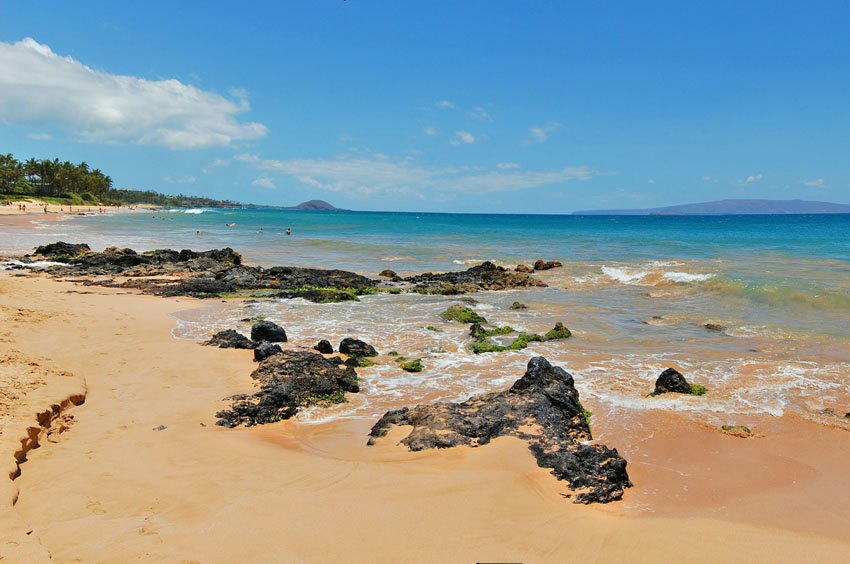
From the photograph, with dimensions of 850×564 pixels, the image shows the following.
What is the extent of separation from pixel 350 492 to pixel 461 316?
407 inches

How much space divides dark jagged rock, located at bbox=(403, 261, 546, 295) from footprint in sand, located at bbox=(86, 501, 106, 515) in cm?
1683

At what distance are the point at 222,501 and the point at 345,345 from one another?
Result: 6.18m

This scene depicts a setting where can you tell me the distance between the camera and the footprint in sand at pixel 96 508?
488 cm

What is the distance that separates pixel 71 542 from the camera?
4281 millimetres

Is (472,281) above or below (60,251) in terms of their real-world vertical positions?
below

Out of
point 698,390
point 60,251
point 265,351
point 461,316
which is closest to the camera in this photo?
point 698,390

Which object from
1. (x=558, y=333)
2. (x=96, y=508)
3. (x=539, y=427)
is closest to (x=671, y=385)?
(x=539, y=427)

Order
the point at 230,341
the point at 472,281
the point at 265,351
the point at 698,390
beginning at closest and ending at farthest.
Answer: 1. the point at 698,390
2. the point at 265,351
3. the point at 230,341
4. the point at 472,281

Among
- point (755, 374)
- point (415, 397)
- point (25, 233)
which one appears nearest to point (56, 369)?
point (415, 397)

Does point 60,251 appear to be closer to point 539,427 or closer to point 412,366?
point 412,366

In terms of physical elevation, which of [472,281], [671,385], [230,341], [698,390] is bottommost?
[698,390]

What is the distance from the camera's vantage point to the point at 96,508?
4.95 meters

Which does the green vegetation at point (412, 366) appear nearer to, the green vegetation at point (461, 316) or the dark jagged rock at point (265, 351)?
the dark jagged rock at point (265, 351)

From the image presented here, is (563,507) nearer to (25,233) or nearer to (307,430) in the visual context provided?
(307,430)
